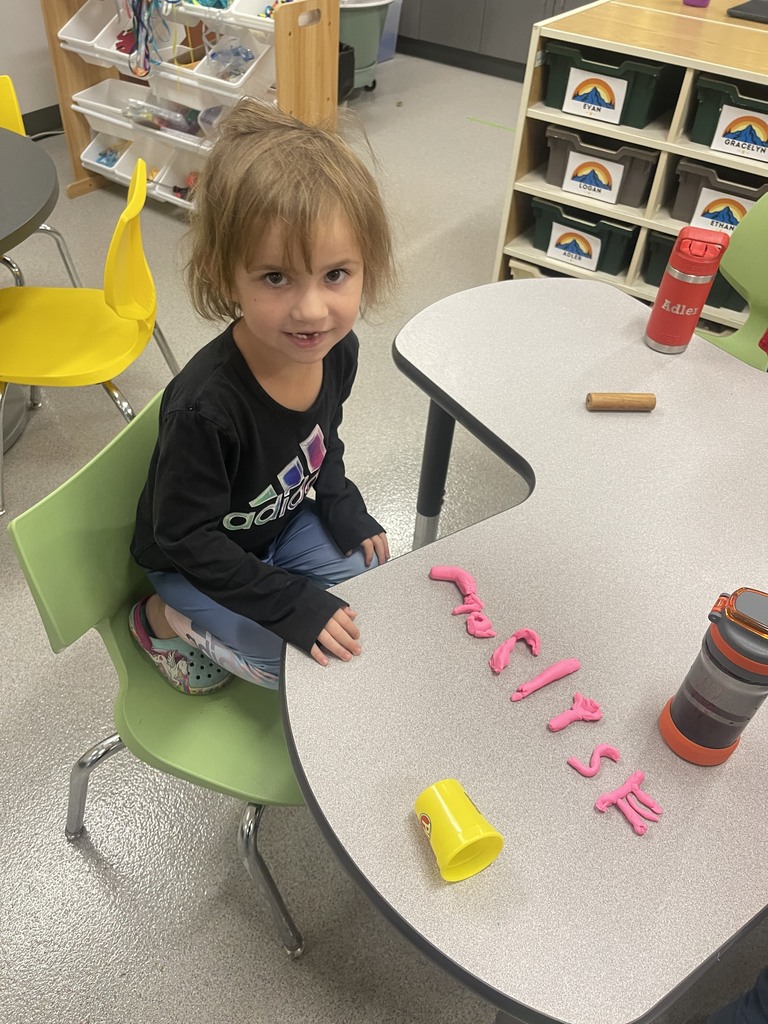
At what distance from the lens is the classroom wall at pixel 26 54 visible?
10.3 feet

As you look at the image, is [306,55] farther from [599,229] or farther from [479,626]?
[479,626]

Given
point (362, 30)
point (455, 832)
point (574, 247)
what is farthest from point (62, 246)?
point (362, 30)

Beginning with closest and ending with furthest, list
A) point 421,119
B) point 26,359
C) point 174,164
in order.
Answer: point 26,359
point 174,164
point 421,119

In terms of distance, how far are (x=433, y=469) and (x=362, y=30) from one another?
3.18m

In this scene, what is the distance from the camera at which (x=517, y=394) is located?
1139mm

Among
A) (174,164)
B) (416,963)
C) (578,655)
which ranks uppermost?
(578,655)

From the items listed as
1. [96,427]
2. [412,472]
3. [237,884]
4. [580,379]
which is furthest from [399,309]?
[237,884]

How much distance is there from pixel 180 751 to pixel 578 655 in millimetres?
502

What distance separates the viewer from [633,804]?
0.70 meters

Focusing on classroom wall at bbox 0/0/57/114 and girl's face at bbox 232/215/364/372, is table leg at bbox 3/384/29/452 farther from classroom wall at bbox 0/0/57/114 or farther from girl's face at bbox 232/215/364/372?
classroom wall at bbox 0/0/57/114

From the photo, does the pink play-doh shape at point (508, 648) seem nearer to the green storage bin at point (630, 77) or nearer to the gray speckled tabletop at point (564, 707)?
the gray speckled tabletop at point (564, 707)

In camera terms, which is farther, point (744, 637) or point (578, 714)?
point (578, 714)

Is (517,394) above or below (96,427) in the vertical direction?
above

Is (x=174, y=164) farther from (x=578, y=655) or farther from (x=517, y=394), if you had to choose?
(x=578, y=655)
